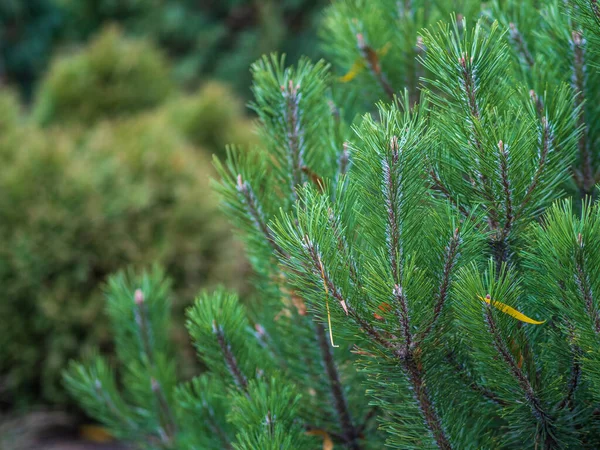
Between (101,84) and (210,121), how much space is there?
888mm

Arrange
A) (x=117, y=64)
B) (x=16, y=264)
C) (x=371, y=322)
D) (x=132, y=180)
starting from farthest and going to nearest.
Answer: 1. (x=117, y=64)
2. (x=132, y=180)
3. (x=16, y=264)
4. (x=371, y=322)

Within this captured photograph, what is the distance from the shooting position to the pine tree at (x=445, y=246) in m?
0.95

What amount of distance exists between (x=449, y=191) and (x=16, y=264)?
9.69ft

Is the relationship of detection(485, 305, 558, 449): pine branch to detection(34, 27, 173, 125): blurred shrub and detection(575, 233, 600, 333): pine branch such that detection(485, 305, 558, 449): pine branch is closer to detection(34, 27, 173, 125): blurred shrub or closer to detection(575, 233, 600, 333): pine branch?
detection(575, 233, 600, 333): pine branch

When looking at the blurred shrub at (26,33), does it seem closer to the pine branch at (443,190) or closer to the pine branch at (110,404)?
the pine branch at (110,404)

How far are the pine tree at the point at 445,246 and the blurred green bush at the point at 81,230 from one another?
7.39ft

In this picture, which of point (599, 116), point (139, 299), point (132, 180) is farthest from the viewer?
point (132, 180)

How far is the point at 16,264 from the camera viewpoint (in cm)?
339

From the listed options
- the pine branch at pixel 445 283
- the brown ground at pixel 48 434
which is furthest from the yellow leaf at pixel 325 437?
the brown ground at pixel 48 434

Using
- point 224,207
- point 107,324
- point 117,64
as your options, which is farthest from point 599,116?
point 117,64

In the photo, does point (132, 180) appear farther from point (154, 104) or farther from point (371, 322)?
point (371, 322)

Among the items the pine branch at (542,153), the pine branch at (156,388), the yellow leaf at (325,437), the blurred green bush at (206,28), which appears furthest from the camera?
the blurred green bush at (206,28)

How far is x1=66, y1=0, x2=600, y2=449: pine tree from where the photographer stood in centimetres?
95

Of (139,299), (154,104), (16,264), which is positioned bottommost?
(139,299)
